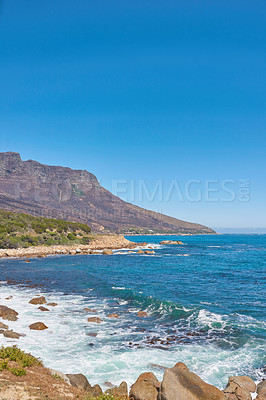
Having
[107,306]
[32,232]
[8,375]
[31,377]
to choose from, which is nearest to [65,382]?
[31,377]

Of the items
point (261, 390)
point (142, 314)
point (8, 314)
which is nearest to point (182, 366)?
point (261, 390)

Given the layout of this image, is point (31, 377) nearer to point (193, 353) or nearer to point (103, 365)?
point (103, 365)

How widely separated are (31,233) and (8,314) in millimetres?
59622

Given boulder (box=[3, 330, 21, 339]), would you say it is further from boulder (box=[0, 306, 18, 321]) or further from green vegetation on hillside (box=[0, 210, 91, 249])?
green vegetation on hillside (box=[0, 210, 91, 249])

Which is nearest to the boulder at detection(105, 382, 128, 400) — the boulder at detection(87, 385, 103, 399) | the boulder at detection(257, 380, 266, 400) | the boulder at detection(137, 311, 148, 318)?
the boulder at detection(87, 385, 103, 399)

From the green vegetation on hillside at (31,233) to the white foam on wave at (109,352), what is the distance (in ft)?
162

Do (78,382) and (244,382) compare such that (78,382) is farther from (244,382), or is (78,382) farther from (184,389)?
(244,382)

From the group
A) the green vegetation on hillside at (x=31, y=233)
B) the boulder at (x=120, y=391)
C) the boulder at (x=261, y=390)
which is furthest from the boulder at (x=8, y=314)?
the green vegetation on hillside at (x=31, y=233)

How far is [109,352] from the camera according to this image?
49.1 ft

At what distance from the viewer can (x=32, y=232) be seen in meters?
77.0

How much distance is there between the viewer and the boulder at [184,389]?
30.0 feet

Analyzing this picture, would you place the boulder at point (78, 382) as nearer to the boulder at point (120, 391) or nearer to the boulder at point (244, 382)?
the boulder at point (120, 391)

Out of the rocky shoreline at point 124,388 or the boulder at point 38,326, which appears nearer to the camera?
the rocky shoreline at point 124,388

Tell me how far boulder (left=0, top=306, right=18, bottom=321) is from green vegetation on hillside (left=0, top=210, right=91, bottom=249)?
4702 centimetres
